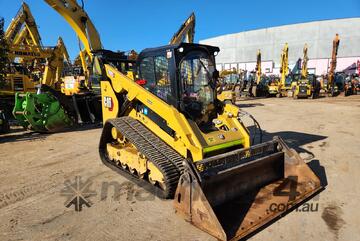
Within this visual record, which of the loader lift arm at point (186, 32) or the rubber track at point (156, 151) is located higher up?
the loader lift arm at point (186, 32)

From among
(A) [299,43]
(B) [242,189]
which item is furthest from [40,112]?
(A) [299,43]

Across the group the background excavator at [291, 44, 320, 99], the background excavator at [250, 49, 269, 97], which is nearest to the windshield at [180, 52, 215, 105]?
the background excavator at [291, 44, 320, 99]

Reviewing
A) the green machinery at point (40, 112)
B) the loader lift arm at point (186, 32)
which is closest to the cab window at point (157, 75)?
the green machinery at point (40, 112)

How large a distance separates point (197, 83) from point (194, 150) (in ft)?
4.41

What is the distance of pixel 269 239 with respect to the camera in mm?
3195

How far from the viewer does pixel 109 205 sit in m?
4.07

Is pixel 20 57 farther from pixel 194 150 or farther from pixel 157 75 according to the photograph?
pixel 194 150

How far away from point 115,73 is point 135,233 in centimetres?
317

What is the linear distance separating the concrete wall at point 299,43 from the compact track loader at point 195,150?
46.7m

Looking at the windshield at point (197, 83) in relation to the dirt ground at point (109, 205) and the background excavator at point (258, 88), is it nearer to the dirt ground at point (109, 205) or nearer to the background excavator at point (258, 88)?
the dirt ground at point (109, 205)

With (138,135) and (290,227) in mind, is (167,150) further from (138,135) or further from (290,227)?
(290,227)

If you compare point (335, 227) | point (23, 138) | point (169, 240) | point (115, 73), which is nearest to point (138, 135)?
point (115, 73)

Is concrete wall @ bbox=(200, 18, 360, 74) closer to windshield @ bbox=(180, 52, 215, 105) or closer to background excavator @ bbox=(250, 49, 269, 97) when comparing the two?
background excavator @ bbox=(250, 49, 269, 97)

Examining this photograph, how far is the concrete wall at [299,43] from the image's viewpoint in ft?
145
